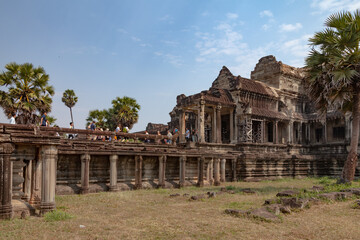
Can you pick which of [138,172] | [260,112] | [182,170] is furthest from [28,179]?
[260,112]

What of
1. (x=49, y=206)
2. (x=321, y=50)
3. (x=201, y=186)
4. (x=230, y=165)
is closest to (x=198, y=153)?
(x=201, y=186)

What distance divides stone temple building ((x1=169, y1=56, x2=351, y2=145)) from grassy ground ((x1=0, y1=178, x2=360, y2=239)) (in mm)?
12091

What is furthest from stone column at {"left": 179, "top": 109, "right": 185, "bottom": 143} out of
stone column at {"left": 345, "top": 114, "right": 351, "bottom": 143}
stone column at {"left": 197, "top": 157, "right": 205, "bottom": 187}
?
stone column at {"left": 345, "top": 114, "right": 351, "bottom": 143}

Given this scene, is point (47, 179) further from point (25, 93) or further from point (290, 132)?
point (290, 132)

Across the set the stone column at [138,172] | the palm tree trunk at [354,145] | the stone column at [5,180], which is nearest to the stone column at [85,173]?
the stone column at [138,172]

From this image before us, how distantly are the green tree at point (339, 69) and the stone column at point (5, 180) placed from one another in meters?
14.0

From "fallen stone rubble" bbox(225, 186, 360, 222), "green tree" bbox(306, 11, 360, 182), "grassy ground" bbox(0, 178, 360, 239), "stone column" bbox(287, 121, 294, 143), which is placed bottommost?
"grassy ground" bbox(0, 178, 360, 239)

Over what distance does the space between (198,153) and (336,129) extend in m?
18.2

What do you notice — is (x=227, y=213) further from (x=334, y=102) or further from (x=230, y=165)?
(x=230, y=165)

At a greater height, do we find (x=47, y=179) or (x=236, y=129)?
(x=236, y=129)

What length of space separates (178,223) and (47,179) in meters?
3.93

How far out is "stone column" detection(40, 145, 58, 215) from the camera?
31.3 ft

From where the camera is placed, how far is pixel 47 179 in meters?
9.59

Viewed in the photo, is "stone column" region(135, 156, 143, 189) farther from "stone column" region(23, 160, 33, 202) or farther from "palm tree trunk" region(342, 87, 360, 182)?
"palm tree trunk" region(342, 87, 360, 182)
